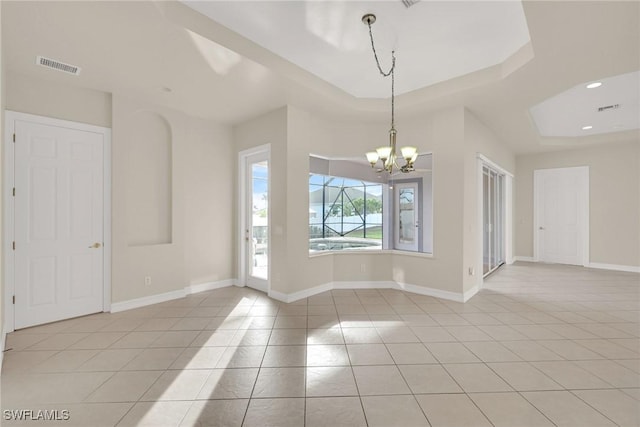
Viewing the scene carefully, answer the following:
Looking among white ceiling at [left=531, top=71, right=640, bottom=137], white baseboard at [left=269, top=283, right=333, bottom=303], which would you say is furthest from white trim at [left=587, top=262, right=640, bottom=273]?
white baseboard at [left=269, top=283, right=333, bottom=303]

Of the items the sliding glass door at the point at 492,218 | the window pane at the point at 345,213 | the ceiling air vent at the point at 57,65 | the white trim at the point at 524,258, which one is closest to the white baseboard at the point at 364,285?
the window pane at the point at 345,213

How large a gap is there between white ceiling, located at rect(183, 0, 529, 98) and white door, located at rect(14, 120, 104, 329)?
2.45 meters

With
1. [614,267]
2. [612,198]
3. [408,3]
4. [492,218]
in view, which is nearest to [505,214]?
[492,218]

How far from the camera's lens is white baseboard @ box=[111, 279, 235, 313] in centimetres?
384

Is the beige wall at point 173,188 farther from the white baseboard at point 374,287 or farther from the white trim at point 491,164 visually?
the white trim at point 491,164

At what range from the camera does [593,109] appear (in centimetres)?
484

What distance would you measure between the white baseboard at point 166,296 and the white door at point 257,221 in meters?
0.51

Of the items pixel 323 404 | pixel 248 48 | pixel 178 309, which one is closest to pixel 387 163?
pixel 248 48

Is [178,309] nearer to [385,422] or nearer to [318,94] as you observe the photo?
[385,422]

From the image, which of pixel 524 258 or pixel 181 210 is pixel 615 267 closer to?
pixel 524 258

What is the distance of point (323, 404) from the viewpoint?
78.9 inches

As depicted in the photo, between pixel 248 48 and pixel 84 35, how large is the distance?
56.3 inches

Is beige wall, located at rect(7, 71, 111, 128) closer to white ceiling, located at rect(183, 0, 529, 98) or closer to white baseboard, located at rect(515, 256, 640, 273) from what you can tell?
white ceiling, located at rect(183, 0, 529, 98)

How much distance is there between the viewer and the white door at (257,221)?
4766mm
